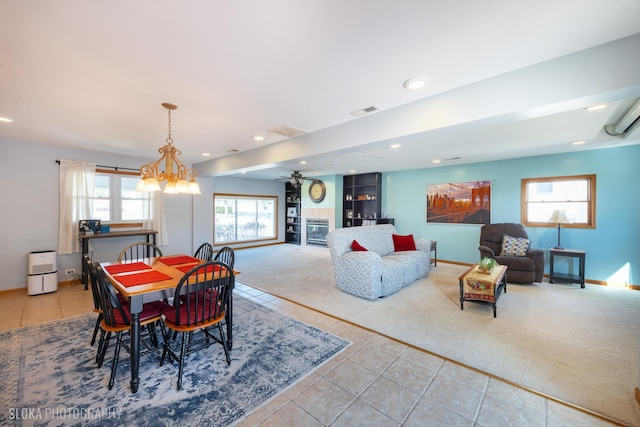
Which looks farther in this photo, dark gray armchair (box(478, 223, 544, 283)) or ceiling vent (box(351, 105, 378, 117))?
dark gray armchair (box(478, 223, 544, 283))

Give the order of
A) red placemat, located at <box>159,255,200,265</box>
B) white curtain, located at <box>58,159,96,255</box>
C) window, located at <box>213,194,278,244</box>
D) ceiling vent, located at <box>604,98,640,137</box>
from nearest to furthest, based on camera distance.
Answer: ceiling vent, located at <box>604,98,640,137</box> → red placemat, located at <box>159,255,200,265</box> → white curtain, located at <box>58,159,96,255</box> → window, located at <box>213,194,278,244</box>

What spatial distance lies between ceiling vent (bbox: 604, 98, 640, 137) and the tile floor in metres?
3.17

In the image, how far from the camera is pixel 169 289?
222cm

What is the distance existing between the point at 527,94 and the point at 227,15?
2.24m

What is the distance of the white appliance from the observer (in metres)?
4.12

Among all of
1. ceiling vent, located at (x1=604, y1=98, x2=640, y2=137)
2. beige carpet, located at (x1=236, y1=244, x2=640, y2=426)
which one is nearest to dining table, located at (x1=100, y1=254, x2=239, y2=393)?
beige carpet, located at (x1=236, y1=244, x2=640, y2=426)

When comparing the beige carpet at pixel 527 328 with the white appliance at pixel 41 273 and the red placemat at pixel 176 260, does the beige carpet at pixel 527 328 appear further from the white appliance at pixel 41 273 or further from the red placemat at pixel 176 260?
the white appliance at pixel 41 273

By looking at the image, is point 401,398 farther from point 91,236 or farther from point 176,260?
point 91,236

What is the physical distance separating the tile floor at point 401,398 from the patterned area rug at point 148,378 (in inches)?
7.4

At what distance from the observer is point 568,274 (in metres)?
4.89

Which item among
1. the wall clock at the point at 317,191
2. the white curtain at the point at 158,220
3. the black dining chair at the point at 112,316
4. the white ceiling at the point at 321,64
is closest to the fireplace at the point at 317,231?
the wall clock at the point at 317,191

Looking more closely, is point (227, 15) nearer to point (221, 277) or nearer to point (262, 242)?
point (221, 277)

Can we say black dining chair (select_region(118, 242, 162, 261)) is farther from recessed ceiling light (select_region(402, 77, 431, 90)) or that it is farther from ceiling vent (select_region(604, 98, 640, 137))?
ceiling vent (select_region(604, 98, 640, 137))

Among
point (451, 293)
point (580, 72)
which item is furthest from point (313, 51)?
point (451, 293)
